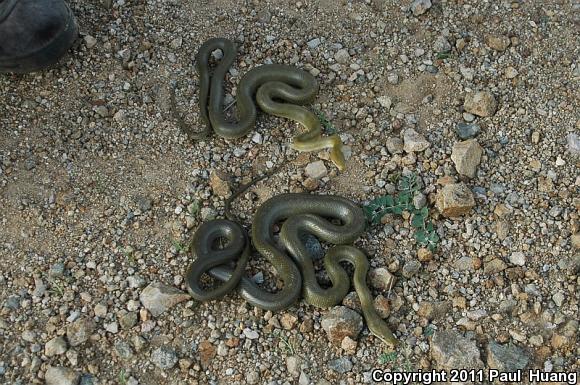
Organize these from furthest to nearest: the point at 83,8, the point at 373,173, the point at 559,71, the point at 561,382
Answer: the point at 83,8 < the point at 559,71 < the point at 373,173 < the point at 561,382

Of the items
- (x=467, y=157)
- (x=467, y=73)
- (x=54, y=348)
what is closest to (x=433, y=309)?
(x=467, y=157)

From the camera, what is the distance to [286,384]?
477 centimetres

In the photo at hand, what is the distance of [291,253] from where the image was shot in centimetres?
532

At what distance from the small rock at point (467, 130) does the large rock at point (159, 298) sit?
9.02 ft

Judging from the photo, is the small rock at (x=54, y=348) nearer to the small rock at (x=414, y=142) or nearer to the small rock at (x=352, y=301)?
the small rock at (x=352, y=301)

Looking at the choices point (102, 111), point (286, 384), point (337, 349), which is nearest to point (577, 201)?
point (337, 349)

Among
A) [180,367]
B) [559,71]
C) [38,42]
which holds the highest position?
[559,71]

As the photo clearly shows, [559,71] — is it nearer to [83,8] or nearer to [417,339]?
[417,339]

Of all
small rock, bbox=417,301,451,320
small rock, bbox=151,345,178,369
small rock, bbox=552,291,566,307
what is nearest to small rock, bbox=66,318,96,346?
small rock, bbox=151,345,178,369

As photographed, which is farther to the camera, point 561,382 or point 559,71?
point 559,71

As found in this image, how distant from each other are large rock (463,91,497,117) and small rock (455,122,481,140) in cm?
14

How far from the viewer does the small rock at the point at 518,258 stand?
524 centimetres

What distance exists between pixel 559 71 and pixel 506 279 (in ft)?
7.49

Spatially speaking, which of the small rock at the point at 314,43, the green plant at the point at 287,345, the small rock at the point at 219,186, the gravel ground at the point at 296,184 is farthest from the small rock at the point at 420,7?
the green plant at the point at 287,345
